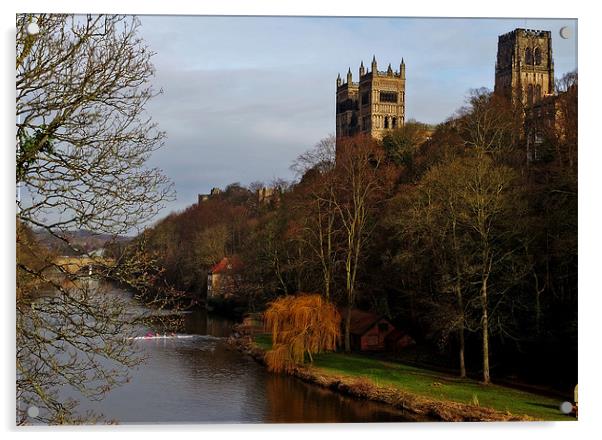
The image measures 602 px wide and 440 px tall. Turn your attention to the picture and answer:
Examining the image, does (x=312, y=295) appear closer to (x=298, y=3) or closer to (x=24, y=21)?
(x=298, y=3)

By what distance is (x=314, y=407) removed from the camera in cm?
657

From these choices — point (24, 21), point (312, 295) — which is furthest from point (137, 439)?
point (24, 21)

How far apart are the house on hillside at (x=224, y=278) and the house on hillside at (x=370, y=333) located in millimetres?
1259

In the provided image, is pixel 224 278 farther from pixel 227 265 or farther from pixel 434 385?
pixel 434 385

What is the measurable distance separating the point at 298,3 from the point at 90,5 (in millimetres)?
1623

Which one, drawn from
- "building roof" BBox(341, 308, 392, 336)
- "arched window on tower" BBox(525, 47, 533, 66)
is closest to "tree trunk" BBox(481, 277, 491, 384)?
"building roof" BBox(341, 308, 392, 336)

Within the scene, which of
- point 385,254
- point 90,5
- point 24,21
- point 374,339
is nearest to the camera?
point 24,21

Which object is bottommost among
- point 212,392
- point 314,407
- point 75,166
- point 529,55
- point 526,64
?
point 314,407

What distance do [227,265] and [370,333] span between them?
1.66 metres

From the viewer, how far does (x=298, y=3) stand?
591cm

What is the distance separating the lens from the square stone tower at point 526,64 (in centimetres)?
710

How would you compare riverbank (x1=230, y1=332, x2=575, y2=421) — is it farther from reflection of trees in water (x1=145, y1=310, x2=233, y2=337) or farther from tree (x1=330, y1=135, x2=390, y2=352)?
tree (x1=330, y1=135, x2=390, y2=352)

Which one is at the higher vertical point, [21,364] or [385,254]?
[385,254]

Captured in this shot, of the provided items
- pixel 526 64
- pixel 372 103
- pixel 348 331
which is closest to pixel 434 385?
→ pixel 348 331
